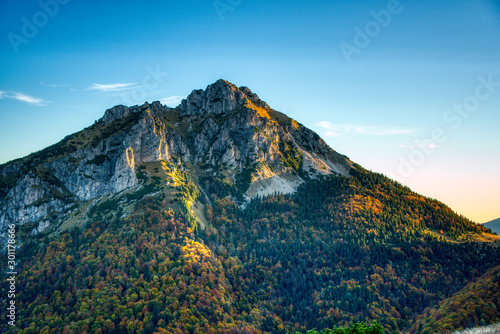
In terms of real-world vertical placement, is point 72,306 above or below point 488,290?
below

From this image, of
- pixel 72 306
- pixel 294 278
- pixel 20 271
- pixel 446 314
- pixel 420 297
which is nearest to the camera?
pixel 446 314

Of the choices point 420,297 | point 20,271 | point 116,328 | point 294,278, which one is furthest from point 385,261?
point 20,271

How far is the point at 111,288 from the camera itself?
157 metres

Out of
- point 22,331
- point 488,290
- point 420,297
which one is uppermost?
point 488,290

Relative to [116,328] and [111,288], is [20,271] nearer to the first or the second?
[111,288]

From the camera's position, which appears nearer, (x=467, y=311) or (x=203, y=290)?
(x=467, y=311)

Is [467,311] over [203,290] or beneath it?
over

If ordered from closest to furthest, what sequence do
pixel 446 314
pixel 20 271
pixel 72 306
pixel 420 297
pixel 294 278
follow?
1. pixel 446 314
2. pixel 72 306
3. pixel 420 297
4. pixel 20 271
5. pixel 294 278

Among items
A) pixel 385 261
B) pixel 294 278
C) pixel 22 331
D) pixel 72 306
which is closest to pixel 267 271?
pixel 294 278

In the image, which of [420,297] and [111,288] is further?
[420,297]

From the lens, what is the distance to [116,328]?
140500 mm

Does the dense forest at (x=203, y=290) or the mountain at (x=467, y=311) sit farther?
the dense forest at (x=203, y=290)

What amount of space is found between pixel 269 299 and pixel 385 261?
7710 cm

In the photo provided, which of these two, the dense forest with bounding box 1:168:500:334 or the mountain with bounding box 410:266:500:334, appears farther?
the dense forest with bounding box 1:168:500:334
